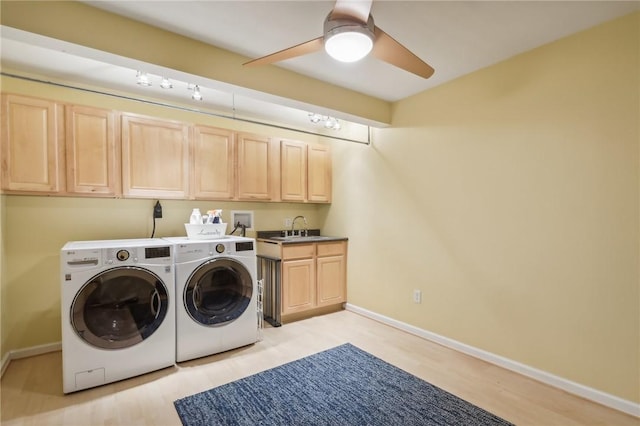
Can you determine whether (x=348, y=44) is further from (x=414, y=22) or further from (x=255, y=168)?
(x=255, y=168)

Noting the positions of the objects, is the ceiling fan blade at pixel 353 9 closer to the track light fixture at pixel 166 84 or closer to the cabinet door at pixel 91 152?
the track light fixture at pixel 166 84

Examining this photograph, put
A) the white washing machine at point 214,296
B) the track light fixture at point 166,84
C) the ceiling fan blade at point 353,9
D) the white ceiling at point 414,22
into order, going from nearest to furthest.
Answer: the ceiling fan blade at point 353,9 < the white ceiling at point 414,22 < the white washing machine at point 214,296 < the track light fixture at point 166,84

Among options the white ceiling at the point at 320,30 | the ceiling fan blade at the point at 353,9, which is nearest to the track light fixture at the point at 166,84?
the white ceiling at the point at 320,30

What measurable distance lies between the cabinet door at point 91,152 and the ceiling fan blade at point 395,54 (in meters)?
2.39

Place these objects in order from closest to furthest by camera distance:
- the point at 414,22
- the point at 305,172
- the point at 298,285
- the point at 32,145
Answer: the point at 414,22
the point at 32,145
the point at 298,285
the point at 305,172

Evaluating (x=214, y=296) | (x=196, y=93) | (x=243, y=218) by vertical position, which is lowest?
(x=214, y=296)

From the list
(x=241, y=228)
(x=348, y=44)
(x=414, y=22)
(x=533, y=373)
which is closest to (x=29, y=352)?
(x=241, y=228)

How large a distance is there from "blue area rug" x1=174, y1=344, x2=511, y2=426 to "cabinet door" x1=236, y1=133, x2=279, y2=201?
1.89 m

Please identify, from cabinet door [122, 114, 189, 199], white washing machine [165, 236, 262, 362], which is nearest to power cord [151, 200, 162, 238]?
cabinet door [122, 114, 189, 199]

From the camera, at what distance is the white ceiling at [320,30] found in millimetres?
1831

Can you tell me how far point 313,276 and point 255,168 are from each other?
1438mm

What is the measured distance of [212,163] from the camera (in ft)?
10.8

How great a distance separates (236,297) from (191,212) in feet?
3.79

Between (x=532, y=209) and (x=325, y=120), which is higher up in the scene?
(x=325, y=120)
